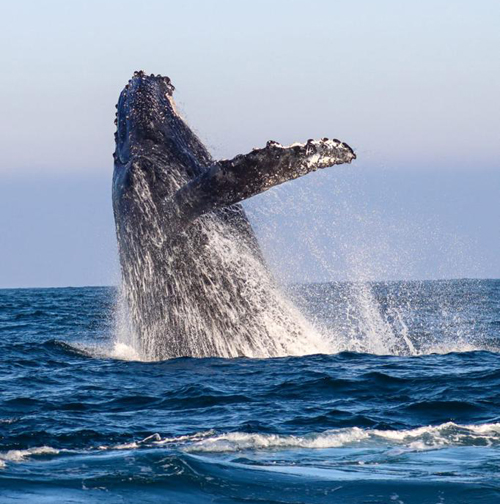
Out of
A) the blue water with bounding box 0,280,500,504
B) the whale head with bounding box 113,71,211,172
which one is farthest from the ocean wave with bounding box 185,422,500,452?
the whale head with bounding box 113,71,211,172

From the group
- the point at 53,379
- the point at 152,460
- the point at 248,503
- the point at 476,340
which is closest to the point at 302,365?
the point at 53,379

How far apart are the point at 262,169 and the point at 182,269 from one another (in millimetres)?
2352

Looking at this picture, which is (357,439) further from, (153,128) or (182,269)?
(153,128)

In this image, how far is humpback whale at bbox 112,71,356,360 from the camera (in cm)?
1326

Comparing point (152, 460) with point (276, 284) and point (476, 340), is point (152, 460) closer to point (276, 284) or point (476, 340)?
point (276, 284)

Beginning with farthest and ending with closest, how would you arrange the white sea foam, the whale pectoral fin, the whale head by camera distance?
the whale head < the whale pectoral fin < the white sea foam

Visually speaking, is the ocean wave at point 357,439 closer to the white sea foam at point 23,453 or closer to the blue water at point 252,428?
the blue water at point 252,428

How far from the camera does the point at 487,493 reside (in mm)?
6754

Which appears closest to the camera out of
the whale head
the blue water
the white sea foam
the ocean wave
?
the blue water

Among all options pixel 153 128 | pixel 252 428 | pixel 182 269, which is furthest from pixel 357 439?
pixel 153 128

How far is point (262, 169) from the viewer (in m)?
11.5

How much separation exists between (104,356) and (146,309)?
1.58 meters

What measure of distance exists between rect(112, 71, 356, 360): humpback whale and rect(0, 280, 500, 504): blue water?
40 centimetres

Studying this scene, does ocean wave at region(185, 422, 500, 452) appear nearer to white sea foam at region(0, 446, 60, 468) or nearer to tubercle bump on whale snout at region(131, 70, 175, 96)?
white sea foam at region(0, 446, 60, 468)
